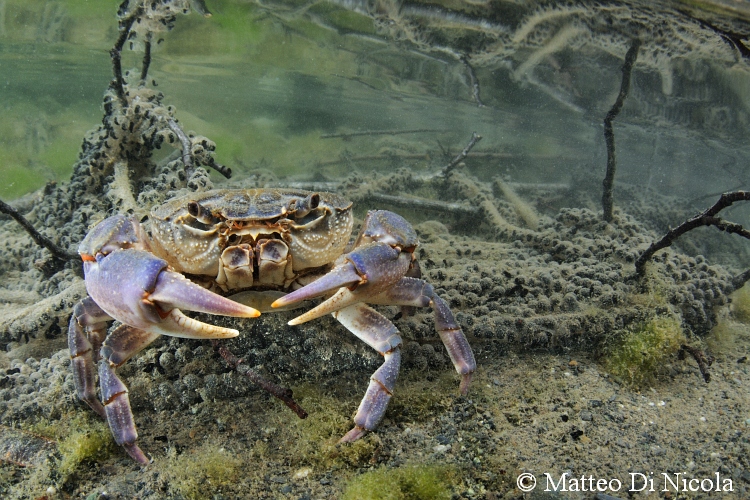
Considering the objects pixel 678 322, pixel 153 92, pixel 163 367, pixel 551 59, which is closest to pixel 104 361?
pixel 163 367

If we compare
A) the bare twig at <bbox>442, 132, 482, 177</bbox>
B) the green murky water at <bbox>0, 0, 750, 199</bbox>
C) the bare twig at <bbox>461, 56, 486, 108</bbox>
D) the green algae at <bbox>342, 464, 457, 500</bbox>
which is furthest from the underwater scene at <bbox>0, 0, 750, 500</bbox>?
the bare twig at <bbox>461, 56, 486, 108</bbox>

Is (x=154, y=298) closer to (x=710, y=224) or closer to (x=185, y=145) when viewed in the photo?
(x=185, y=145)

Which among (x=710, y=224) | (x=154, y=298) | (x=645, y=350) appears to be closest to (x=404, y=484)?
(x=154, y=298)

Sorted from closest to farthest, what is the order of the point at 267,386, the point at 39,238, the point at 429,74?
the point at 267,386 < the point at 39,238 < the point at 429,74

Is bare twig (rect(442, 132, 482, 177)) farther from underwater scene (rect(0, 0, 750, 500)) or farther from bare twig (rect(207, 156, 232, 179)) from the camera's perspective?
bare twig (rect(207, 156, 232, 179))

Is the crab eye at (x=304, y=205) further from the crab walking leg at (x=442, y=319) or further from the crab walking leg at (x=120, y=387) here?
the crab walking leg at (x=120, y=387)
